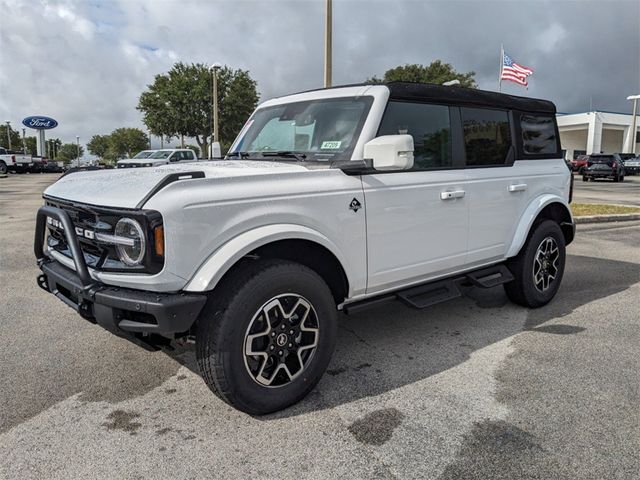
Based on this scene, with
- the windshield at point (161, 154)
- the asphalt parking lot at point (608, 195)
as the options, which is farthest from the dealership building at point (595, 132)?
the windshield at point (161, 154)

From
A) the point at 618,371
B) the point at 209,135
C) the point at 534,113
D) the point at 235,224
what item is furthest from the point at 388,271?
the point at 209,135

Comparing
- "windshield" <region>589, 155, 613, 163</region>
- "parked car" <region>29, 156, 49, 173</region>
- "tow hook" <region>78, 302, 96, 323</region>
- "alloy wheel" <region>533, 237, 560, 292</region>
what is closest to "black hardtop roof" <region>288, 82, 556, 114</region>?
"alloy wheel" <region>533, 237, 560, 292</region>

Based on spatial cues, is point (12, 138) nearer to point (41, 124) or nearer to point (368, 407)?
point (41, 124)

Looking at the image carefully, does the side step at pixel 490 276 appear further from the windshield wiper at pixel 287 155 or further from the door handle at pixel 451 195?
the windshield wiper at pixel 287 155

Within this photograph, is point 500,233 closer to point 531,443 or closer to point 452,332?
point 452,332

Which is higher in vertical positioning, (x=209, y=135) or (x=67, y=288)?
(x=209, y=135)

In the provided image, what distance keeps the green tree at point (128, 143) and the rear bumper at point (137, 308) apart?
277ft

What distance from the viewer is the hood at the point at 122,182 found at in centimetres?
263

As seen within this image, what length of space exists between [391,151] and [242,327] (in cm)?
137

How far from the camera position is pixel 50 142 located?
122938 mm

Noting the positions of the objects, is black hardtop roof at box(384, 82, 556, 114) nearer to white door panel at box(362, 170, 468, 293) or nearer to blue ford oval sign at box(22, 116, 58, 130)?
white door panel at box(362, 170, 468, 293)

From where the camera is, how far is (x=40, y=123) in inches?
2330

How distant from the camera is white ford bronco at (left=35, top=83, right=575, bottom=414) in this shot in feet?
8.41

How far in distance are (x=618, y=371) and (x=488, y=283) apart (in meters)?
1.16
